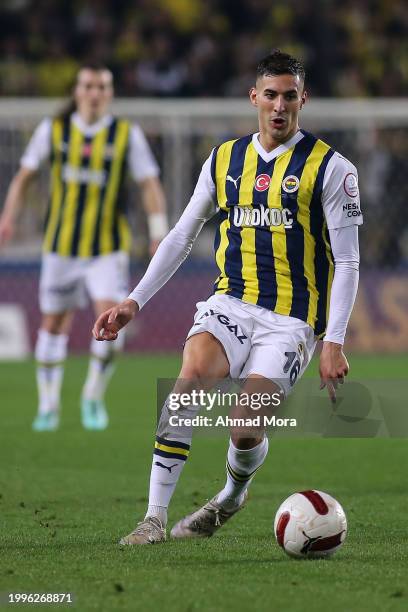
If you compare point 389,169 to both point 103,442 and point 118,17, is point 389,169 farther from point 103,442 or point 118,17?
point 103,442

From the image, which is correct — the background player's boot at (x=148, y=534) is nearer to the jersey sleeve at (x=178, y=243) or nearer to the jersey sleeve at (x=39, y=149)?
the jersey sleeve at (x=178, y=243)

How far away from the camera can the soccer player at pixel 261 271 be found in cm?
520

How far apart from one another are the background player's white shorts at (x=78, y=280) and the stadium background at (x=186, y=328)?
0.94 meters

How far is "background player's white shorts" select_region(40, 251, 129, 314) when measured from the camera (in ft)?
31.3

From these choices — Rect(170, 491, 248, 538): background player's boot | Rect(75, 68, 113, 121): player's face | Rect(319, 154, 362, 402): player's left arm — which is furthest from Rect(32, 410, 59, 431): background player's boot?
Rect(319, 154, 362, 402): player's left arm

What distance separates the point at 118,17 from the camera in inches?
692

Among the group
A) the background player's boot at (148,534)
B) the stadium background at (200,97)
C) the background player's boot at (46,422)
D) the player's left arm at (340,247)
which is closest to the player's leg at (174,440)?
the background player's boot at (148,534)

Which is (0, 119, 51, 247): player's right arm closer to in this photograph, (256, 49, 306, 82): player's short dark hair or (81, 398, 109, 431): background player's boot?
(81, 398, 109, 431): background player's boot

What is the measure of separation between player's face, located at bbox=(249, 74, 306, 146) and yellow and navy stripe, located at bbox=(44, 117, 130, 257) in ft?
14.3

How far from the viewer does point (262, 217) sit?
17.9 feet

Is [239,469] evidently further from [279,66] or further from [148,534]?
[279,66]

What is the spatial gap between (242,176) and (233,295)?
0.50m

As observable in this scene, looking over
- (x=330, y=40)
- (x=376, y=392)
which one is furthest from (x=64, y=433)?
(x=330, y=40)

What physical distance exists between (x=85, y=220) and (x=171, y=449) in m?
4.77
